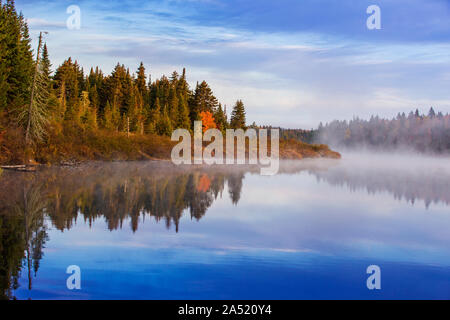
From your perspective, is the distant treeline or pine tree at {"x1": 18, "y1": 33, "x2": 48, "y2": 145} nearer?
pine tree at {"x1": 18, "y1": 33, "x2": 48, "y2": 145}

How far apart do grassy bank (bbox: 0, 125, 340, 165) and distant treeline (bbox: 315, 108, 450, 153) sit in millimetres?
110108

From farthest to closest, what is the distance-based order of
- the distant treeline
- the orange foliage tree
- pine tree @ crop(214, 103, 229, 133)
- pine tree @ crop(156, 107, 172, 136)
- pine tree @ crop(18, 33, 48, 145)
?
the distant treeline
pine tree @ crop(214, 103, 229, 133)
the orange foliage tree
pine tree @ crop(156, 107, 172, 136)
pine tree @ crop(18, 33, 48, 145)

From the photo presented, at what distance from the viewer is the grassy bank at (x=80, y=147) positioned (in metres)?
30.8

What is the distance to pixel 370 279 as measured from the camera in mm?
7367

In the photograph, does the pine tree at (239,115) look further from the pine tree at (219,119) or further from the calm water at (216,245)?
the calm water at (216,245)

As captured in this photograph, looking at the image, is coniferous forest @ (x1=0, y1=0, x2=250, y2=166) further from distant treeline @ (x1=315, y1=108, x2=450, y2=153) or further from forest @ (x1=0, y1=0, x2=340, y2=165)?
distant treeline @ (x1=315, y1=108, x2=450, y2=153)

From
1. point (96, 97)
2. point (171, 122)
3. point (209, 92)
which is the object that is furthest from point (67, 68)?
point (209, 92)

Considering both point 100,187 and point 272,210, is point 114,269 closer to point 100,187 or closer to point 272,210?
point 272,210

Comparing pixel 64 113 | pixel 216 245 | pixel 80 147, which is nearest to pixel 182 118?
pixel 64 113

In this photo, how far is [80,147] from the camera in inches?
1506

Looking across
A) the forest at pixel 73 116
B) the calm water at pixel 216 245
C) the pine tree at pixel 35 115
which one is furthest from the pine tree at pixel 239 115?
the calm water at pixel 216 245

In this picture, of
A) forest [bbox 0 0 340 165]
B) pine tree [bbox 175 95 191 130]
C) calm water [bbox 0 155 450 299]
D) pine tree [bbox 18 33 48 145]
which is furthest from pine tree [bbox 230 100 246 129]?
calm water [bbox 0 155 450 299]

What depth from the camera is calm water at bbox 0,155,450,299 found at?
22.4 ft

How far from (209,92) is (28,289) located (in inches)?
2952
